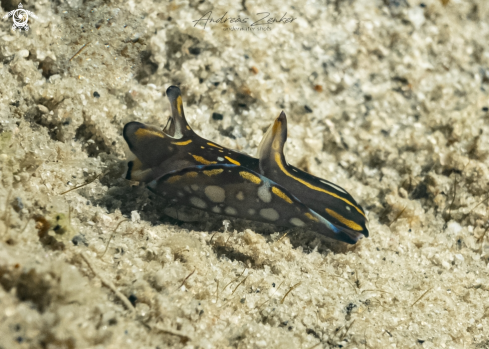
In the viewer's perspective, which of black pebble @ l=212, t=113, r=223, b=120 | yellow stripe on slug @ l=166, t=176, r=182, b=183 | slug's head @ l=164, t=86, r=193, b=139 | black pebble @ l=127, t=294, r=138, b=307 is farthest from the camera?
black pebble @ l=212, t=113, r=223, b=120

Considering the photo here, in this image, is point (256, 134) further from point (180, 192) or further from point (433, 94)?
point (433, 94)

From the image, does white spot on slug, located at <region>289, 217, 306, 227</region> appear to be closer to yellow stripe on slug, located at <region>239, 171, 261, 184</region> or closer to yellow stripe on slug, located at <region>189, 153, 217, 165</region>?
yellow stripe on slug, located at <region>239, 171, 261, 184</region>

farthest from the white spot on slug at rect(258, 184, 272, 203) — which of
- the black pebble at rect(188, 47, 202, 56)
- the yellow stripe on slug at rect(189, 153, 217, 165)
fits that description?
the black pebble at rect(188, 47, 202, 56)

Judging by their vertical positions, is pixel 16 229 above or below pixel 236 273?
above

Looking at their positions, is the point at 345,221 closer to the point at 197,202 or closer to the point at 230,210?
the point at 230,210

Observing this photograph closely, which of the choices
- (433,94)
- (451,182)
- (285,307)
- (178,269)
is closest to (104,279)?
(178,269)

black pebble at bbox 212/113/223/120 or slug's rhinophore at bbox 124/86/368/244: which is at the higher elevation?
black pebble at bbox 212/113/223/120

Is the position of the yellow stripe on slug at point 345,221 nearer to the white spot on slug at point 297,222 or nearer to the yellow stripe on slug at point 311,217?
the yellow stripe on slug at point 311,217
